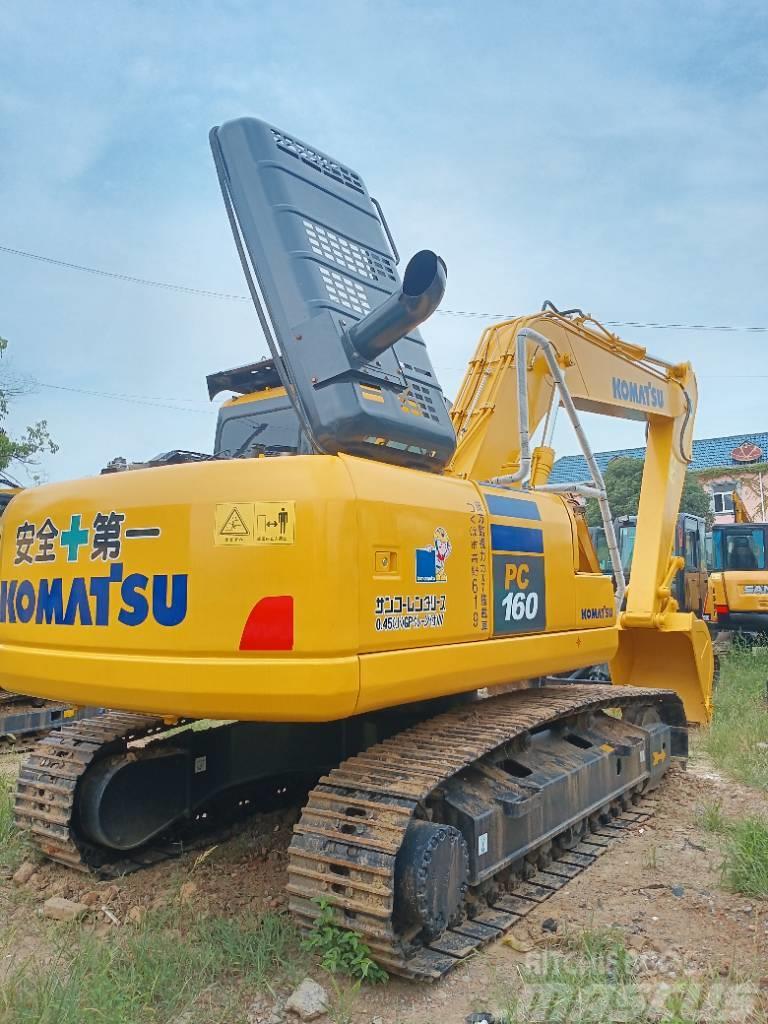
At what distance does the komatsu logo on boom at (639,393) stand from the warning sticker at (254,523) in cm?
443

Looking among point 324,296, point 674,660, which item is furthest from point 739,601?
point 324,296

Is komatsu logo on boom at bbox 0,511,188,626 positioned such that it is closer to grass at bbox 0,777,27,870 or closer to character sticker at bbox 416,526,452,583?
character sticker at bbox 416,526,452,583

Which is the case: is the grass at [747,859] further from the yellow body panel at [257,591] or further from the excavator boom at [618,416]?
the excavator boom at [618,416]

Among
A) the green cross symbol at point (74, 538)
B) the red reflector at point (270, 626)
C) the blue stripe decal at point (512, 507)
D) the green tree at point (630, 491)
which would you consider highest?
the green tree at point (630, 491)

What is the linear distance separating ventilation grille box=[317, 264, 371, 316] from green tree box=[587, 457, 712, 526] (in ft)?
71.8

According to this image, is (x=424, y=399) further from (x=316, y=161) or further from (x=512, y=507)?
(x=316, y=161)

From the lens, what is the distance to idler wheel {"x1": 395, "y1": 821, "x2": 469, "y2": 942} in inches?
121

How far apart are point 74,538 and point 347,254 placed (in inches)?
69.4

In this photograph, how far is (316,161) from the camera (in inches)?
164

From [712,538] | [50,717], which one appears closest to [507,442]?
[50,717]

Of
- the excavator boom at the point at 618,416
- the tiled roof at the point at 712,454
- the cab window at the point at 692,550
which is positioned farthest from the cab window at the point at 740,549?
the tiled roof at the point at 712,454

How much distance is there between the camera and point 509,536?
396 cm

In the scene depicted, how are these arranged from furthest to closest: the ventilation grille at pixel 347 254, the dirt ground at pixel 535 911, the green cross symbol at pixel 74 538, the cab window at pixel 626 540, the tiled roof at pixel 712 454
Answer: the tiled roof at pixel 712 454 < the cab window at pixel 626 540 < the ventilation grille at pixel 347 254 < the green cross symbol at pixel 74 538 < the dirt ground at pixel 535 911

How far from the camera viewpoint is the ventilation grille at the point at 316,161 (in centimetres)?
396
